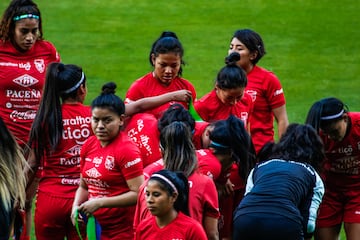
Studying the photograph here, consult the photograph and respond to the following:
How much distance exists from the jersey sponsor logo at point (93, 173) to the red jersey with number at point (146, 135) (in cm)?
93

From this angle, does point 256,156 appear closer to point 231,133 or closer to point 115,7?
point 231,133

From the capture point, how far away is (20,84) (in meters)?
9.39

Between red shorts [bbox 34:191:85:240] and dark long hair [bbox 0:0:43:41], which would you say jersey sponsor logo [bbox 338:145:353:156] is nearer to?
red shorts [bbox 34:191:85:240]

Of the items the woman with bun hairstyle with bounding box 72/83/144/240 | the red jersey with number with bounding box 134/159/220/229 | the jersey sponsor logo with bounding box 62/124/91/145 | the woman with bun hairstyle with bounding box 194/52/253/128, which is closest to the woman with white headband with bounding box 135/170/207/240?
the red jersey with number with bounding box 134/159/220/229

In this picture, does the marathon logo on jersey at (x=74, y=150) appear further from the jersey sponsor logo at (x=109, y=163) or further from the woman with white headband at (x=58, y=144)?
the jersey sponsor logo at (x=109, y=163)

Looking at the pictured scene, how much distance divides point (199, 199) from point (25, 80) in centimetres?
257

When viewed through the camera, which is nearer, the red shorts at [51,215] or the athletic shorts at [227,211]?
the red shorts at [51,215]

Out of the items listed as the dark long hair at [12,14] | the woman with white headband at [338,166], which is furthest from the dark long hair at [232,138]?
the dark long hair at [12,14]

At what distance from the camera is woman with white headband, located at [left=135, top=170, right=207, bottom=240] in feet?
23.2

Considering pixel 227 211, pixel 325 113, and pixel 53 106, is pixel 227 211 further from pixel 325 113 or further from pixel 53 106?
pixel 53 106

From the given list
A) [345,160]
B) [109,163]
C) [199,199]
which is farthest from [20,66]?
[345,160]

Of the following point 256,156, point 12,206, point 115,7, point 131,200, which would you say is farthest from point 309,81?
point 12,206

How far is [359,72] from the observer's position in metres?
17.0

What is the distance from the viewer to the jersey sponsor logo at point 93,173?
25.8 feet
